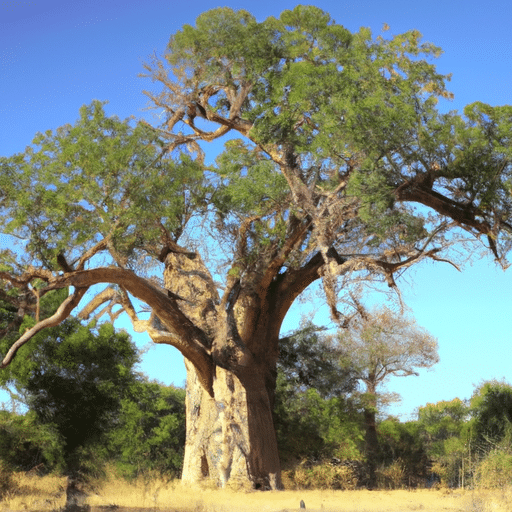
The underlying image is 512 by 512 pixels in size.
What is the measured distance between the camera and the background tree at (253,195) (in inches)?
500

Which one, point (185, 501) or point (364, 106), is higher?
point (364, 106)

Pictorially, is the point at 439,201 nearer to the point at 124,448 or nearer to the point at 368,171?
the point at 368,171

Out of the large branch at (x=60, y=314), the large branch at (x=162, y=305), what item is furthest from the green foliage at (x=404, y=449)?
the large branch at (x=60, y=314)

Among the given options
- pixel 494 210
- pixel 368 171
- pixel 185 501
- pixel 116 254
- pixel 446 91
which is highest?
pixel 446 91

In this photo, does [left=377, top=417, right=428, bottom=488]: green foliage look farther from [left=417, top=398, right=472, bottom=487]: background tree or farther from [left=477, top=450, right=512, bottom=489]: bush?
[left=477, top=450, right=512, bottom=489]: bush

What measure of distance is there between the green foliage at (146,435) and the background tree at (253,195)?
412 cm

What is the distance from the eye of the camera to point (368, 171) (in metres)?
13.3

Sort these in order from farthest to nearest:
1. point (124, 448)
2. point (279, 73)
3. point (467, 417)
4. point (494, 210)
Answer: point (467, 417), point (124, 448), point (279, 73), point (494, 210)

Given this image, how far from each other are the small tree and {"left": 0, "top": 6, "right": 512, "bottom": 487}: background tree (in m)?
7.35

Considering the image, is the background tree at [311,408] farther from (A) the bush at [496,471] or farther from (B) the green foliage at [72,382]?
(B) the green foliage at [72,382]

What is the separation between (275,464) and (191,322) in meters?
3.83

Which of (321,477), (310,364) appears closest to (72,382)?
(321,477)

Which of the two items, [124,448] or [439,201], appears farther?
[124,448]

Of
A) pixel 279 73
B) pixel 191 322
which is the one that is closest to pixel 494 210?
pixel 279 73
